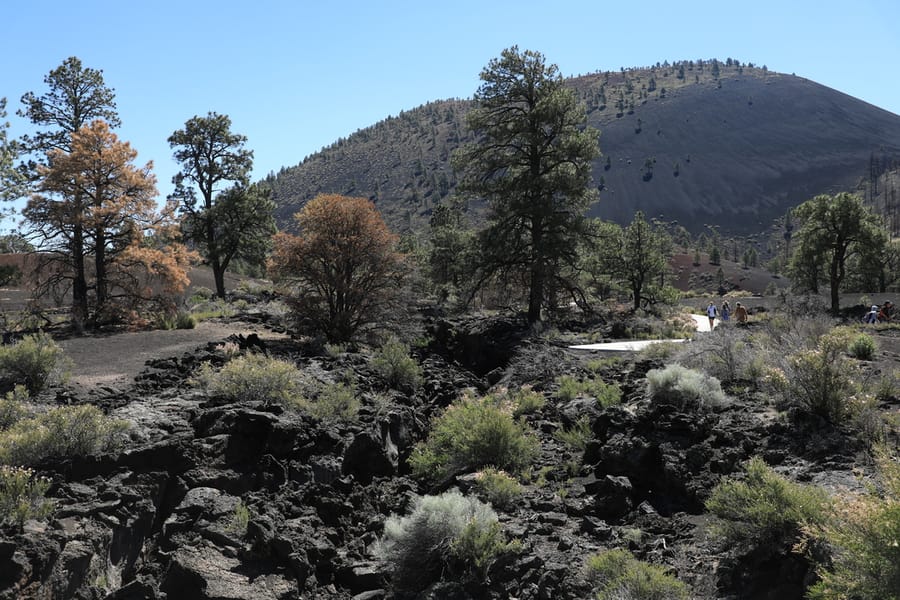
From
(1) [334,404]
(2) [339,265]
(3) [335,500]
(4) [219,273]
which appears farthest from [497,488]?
(4) [219,273]

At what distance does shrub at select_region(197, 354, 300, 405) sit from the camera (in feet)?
33.5

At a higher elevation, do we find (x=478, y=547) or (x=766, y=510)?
(x=766, y=510)

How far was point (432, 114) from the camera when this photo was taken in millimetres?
156625

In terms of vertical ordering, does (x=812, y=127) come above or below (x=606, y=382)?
above

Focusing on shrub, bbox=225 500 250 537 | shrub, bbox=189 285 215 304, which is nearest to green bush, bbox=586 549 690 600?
shrub, bbox=225 500 250 537

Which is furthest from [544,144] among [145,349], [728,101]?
[728,101]

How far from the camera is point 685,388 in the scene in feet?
34.4

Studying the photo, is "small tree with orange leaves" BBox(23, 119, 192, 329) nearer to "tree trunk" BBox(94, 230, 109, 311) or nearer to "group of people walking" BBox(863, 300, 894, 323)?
"tree trunk" BBox(94, 230, 109, 311)

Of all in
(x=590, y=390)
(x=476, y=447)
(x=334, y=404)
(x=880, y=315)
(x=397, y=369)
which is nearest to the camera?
(x=476, y=447)

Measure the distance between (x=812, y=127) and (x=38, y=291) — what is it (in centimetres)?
19828

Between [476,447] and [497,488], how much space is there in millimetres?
1353

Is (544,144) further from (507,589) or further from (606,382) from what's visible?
(507,589)

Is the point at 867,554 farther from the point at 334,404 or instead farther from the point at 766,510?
the point at 334,404

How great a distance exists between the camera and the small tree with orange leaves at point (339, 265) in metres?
17.8
